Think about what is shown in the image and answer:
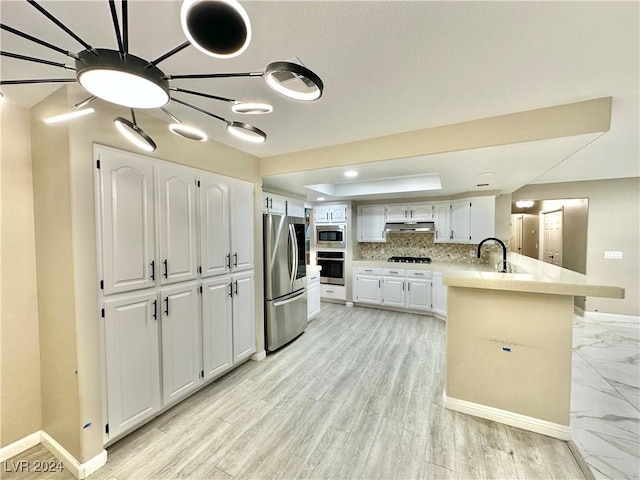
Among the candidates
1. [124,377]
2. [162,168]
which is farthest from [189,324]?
[162,168]

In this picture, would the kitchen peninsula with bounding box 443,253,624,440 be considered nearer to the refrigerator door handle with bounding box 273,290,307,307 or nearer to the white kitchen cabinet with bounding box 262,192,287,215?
the refrigerator door handle with bounding box 273,290,307,307

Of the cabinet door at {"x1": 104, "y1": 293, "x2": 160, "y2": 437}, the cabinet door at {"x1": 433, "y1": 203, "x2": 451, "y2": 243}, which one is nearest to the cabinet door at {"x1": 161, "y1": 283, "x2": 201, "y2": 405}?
the cabinet door at {"x1": 104, "y1": 293, "x2": 160, "y2": 437}

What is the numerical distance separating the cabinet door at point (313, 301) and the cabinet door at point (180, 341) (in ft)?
7.32

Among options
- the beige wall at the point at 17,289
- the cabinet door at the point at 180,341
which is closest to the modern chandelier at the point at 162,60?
the beige wall at the point at 17,289

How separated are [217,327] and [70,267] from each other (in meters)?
1.33

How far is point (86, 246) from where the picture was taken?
1.72 m

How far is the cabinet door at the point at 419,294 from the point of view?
4809 millimetres

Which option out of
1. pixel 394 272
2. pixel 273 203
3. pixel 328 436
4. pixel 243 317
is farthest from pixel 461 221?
pixel 328 436

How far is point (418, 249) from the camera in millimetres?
5594

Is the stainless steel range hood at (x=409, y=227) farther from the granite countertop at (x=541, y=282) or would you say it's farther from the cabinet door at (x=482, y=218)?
the granite countertop at (x=541, y=282)

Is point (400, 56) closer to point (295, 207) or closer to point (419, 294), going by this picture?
point (295, 207)

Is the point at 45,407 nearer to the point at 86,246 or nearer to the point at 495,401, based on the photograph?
the point at 86,246

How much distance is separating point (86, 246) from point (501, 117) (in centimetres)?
311

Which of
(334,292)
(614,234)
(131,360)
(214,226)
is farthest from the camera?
(334,292)
